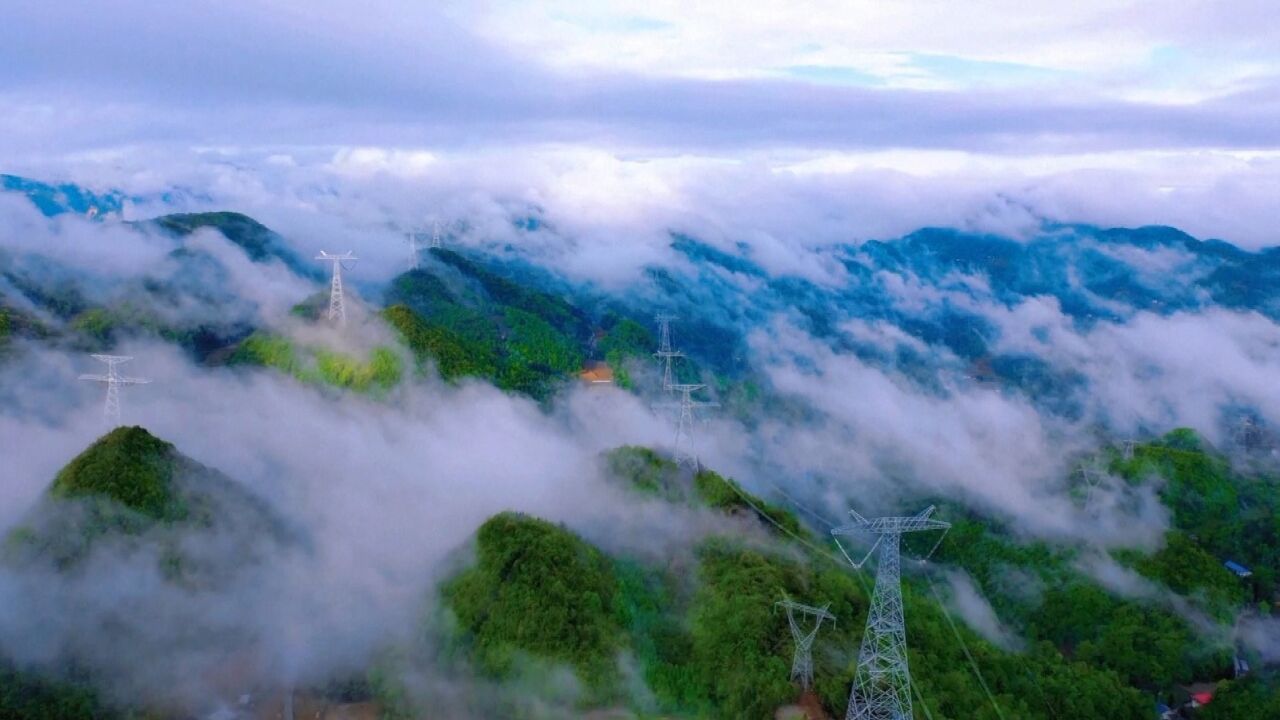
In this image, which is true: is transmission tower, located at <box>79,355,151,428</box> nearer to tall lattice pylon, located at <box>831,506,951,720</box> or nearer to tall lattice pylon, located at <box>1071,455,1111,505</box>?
tall lattice pylon, located at <box>831,506,951,720</box>

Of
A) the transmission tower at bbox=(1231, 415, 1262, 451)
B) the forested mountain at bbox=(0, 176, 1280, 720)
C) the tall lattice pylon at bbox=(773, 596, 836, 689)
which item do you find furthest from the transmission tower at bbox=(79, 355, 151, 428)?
the transmission tower at bbox=(1231, 415, 1262, 451)

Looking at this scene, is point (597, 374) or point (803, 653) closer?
point (803, 653)

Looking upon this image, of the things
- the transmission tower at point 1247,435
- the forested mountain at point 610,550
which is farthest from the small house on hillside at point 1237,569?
the transmission tower at point 1247,435

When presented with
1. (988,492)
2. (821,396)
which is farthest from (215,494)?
(821,396)

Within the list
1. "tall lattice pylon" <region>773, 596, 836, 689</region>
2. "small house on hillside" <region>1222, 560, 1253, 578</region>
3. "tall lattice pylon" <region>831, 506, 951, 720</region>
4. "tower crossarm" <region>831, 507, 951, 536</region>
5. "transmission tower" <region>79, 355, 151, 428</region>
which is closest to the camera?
"tower crossarm" <region>831, 507, 951, 536</region>

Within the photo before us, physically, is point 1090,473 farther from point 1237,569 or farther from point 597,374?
point 597,374

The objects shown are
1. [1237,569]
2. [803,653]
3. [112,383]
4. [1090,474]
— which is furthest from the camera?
[1090,474]

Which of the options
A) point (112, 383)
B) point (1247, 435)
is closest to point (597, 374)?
point (112, 383)

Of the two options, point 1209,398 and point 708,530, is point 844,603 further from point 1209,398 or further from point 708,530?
point 1209,398

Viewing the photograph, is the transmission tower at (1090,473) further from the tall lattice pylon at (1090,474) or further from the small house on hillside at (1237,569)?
the small house on hillside at (1237,569)
